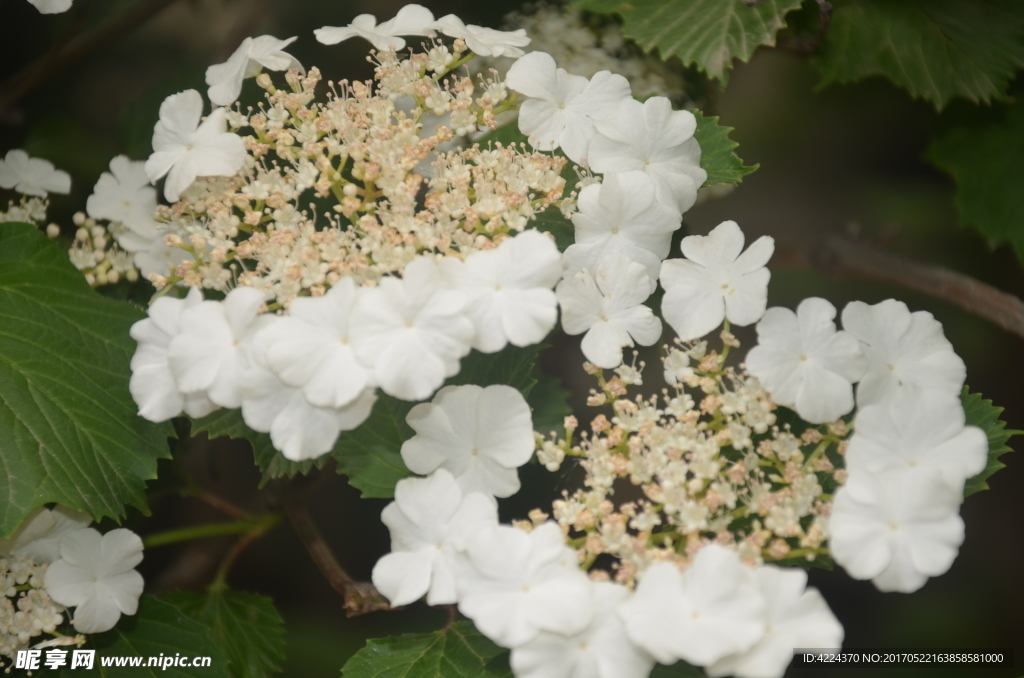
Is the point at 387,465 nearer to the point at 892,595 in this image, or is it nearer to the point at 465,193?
the point at 465,193

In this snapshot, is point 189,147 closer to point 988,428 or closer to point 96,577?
point 96,577

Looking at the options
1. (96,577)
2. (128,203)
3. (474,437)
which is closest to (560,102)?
(474,437)

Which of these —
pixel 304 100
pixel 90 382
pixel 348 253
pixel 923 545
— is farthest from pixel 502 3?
pixel 923 545

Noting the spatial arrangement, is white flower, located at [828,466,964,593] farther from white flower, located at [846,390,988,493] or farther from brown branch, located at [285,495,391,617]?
brown branch, located at [285,495,391,617]

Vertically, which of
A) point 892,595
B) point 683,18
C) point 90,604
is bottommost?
point 892,595

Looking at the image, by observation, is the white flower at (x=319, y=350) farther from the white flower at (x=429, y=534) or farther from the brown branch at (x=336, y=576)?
the brown branch at (x=336, y=576)

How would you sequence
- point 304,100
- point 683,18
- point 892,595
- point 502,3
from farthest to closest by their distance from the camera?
point 892,595 < point 502,3 < point 683,18 < point 304,100
